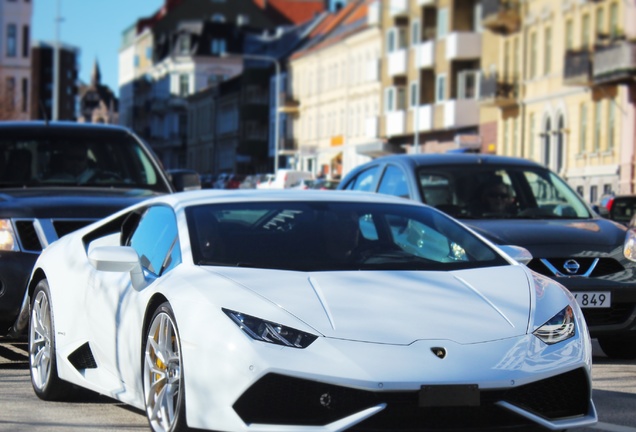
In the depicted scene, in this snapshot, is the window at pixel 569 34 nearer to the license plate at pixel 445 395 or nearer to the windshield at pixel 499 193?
the windshield at pixel 499 193

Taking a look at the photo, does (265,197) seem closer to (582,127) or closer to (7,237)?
(7,237)

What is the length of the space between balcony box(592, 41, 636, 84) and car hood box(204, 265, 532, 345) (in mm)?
41199

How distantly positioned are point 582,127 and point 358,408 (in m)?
49.1

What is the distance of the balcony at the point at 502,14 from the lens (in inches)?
2410

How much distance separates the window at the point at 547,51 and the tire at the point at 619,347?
47.4 m

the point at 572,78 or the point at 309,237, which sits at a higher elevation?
the point at 572,78

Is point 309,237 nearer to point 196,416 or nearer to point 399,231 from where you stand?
point 399,231

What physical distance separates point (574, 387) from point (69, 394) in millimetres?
3163

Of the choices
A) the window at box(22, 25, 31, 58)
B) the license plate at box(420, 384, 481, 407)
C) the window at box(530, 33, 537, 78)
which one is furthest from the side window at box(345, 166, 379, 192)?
the window at box(22, 25, 31, 58)

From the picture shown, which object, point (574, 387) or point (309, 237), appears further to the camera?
point (309, 237)

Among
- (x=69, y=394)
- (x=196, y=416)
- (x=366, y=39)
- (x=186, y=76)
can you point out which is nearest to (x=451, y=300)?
(x=196, y=416)

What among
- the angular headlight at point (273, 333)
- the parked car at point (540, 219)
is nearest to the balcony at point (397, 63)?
the parked car at point (540, 219)

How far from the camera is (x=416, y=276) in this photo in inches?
276

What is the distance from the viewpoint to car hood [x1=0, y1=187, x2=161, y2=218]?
10.9 m
